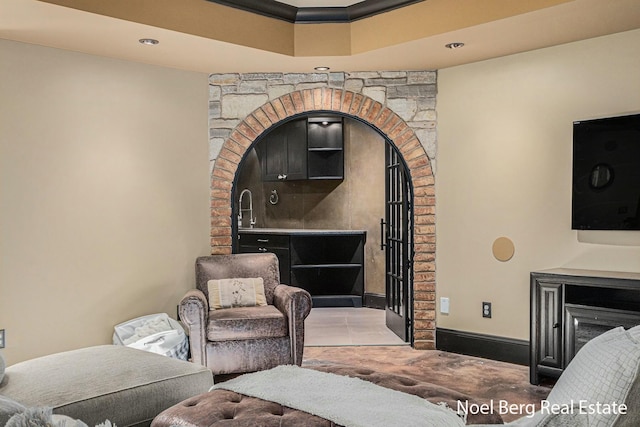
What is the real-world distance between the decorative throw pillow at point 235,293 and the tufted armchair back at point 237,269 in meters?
0.10

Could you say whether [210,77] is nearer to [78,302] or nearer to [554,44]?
[78,302]

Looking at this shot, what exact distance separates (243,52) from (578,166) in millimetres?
2502

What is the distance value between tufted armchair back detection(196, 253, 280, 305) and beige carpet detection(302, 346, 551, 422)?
69 cm

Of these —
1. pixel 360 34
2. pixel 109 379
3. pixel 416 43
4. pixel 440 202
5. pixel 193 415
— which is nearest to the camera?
pixel 193 415

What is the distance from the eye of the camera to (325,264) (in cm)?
698

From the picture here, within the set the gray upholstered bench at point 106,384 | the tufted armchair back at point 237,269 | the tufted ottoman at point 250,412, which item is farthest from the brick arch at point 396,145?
the tufted ottoman at point 250,412

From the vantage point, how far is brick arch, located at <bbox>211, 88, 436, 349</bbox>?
5.03 meters

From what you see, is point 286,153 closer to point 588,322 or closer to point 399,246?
point 399,246

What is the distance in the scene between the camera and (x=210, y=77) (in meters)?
5.08

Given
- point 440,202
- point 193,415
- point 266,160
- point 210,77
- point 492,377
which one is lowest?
point 492,377

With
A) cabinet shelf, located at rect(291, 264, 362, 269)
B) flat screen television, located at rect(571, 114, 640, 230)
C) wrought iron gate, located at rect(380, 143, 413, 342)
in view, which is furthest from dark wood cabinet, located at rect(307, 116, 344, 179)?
flat screen television, located at rect(571, 114, 640, 230)

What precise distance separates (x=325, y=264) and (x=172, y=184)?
8.44 feet

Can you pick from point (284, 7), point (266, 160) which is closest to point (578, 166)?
point (284, 7)

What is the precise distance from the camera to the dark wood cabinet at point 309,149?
691cm
